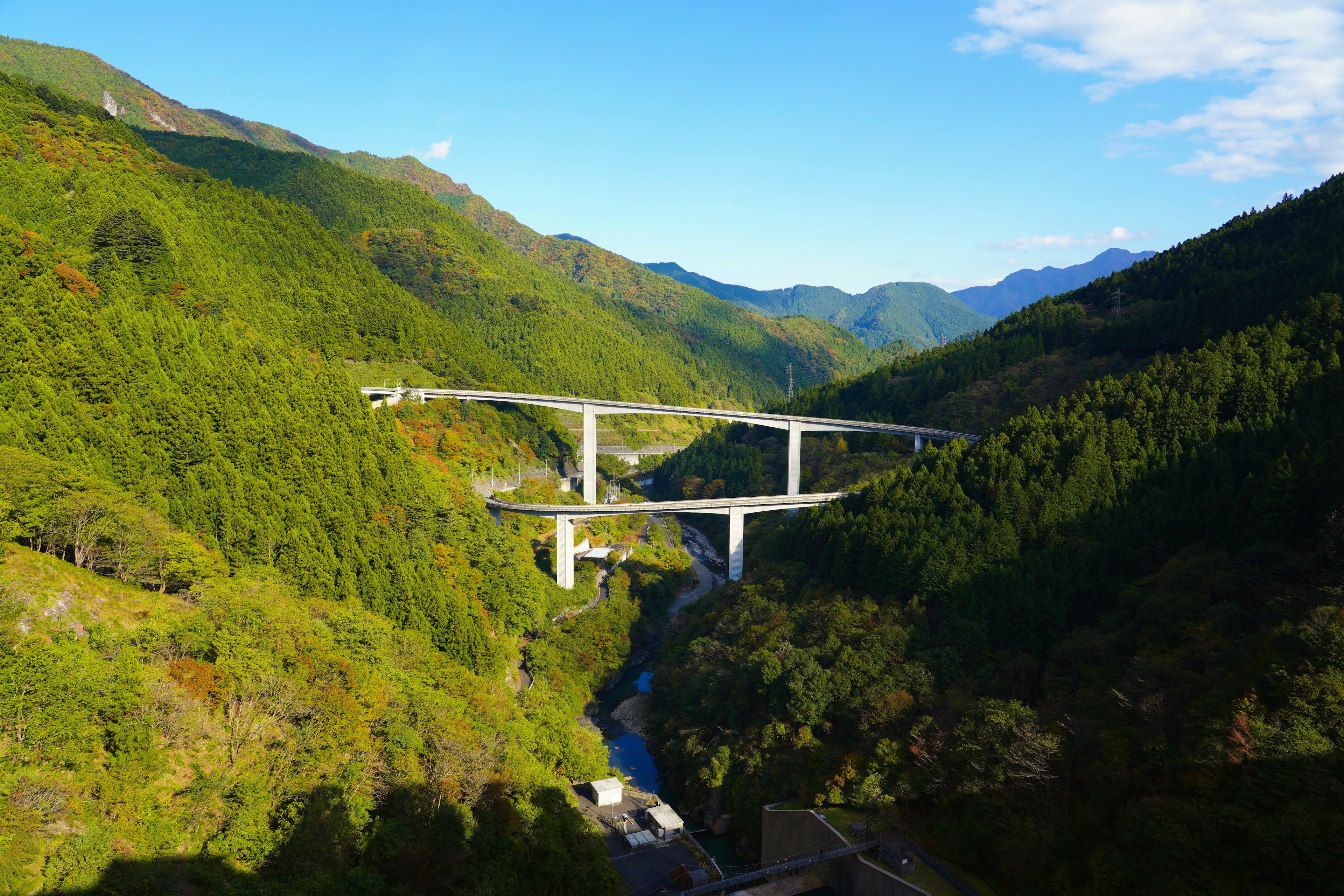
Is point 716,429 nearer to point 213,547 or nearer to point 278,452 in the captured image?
point 278,452

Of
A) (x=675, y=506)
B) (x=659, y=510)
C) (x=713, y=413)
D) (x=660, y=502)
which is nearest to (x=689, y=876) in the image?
(x=659, y=510)

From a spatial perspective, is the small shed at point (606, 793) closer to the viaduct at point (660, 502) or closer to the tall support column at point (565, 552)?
the viaduct at point (660, 502)

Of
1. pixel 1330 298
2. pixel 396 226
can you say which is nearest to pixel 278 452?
pixel 1330 298

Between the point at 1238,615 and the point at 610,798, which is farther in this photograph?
the point at 610,798

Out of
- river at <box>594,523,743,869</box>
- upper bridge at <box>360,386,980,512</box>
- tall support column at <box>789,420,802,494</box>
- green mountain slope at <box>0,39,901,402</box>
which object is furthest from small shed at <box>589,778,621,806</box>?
green mountain slope at <box>0,39,901,402</box>

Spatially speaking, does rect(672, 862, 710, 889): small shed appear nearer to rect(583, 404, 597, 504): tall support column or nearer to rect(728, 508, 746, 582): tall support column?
rect(728, 508, 746, 582): tall support column

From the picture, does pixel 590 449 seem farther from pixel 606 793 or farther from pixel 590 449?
pixel 606 793
